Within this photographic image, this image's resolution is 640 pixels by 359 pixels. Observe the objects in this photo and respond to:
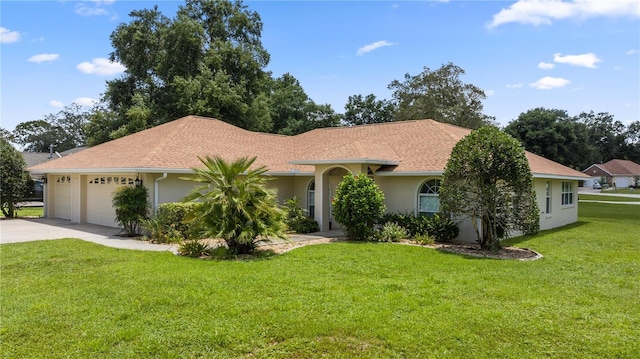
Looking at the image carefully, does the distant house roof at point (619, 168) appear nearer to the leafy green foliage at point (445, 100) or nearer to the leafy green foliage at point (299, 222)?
the leafy green foliage at point (445, 100)

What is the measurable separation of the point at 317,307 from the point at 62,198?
20.0 meters

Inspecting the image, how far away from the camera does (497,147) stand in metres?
11.6

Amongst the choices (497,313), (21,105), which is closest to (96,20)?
(21,105)

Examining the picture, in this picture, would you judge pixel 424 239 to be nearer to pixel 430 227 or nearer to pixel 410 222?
pixel 430 227

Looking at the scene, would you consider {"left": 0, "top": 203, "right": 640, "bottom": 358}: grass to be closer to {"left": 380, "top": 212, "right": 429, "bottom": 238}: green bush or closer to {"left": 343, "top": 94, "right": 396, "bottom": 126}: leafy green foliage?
{"left": 380, "top": 212, "right": 429, "bottom": 238}: green bush

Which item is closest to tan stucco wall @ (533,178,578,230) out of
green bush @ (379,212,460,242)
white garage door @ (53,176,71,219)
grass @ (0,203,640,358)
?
green bush @ (379,212,460,242)

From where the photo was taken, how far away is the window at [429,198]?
49.6 feet

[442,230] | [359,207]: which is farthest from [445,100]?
[359,207]

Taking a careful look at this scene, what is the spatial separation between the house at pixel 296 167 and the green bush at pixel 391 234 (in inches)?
63.1

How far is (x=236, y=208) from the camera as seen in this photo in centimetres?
1077

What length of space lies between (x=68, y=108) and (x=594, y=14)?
80218mm

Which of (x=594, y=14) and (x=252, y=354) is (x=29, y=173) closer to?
(x=252, y=354)

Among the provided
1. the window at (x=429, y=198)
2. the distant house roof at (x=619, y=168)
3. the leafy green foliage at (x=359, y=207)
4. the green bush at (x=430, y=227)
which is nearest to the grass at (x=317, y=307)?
the leafy green foliage at (x=359, y=207)

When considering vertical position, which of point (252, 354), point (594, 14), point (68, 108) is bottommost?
point (252, 354)
